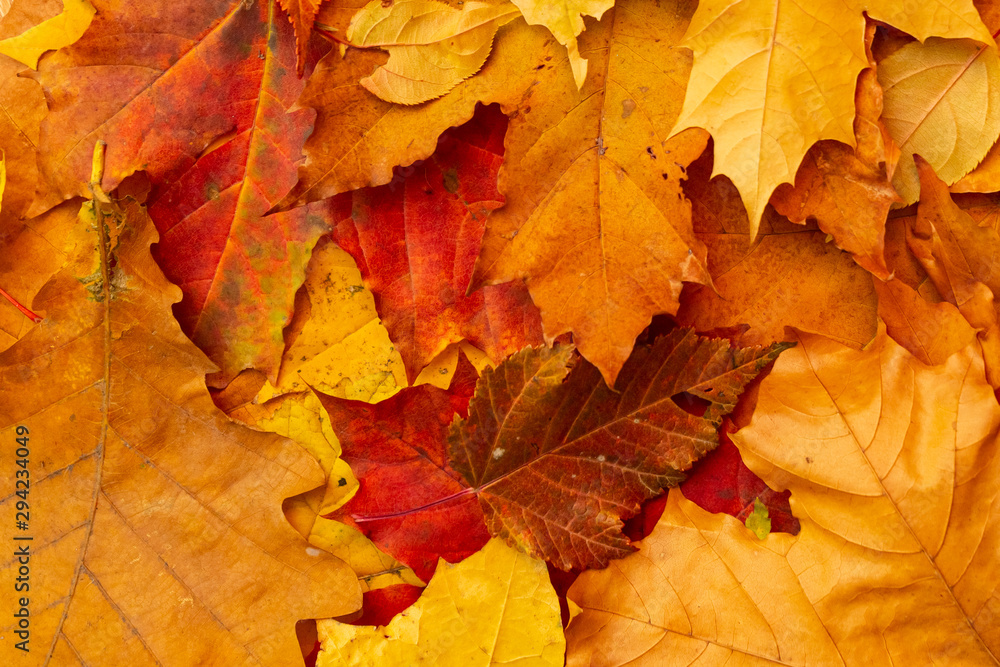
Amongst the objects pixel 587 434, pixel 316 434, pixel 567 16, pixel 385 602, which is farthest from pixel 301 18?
pixel 385 602

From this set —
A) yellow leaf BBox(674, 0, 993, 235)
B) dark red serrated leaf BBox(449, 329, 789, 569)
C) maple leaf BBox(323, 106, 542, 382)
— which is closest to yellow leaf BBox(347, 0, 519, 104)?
maple leaf BBox(323, 106, 542, 382)

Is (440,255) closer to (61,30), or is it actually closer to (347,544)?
(347,544)

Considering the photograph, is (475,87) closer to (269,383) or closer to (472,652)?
(269,383)

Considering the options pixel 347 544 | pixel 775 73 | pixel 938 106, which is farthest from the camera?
pixel 347 544

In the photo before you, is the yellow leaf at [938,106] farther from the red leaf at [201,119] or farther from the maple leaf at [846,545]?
the red leaf at [201,119]

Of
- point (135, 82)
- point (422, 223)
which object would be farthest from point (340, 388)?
point (135, 82)

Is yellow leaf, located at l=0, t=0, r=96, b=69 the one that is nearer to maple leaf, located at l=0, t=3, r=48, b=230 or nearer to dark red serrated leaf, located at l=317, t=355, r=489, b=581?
maple leaf, located at l=0, t=3, r=48, b=230
